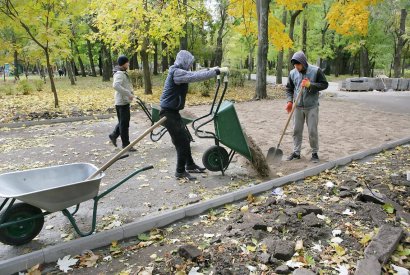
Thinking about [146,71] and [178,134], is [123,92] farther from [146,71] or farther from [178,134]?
[146,71]

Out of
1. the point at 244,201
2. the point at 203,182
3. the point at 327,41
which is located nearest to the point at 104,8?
the point at 203,182

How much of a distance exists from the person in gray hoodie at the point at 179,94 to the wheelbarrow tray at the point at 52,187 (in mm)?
1598

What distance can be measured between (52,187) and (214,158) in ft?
8.94

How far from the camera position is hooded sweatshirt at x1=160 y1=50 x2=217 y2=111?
4.91m

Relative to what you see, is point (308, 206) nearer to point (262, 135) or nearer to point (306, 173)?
point (306, 173)

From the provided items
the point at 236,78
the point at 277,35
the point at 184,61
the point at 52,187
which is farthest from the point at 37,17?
the point at 236,78

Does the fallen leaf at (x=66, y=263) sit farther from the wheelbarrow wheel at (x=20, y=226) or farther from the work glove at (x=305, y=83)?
the work glove at (x=305, y=83)

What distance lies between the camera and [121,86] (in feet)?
22.7

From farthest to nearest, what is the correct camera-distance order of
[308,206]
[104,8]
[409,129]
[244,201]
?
[104,8] → [409,129] → [244,201] → [308,206]

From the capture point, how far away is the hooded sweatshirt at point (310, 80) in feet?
19.2

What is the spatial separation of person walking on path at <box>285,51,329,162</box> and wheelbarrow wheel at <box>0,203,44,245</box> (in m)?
4.38

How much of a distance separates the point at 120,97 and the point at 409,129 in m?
7.61

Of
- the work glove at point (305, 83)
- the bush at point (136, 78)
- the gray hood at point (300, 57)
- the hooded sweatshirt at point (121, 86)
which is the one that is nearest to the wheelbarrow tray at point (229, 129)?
the work glove at point (305, 83)

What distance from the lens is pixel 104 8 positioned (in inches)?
551
